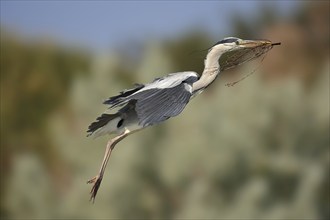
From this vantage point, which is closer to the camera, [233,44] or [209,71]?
[209,71]

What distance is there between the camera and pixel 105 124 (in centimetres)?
347

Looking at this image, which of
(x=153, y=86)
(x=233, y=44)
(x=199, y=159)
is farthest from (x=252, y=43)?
(x=199, y=159)

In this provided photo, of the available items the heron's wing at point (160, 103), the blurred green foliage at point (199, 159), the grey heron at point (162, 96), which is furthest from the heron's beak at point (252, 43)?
the blurred green foliage at point (199, 159)

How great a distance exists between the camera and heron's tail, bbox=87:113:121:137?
3.45 meters

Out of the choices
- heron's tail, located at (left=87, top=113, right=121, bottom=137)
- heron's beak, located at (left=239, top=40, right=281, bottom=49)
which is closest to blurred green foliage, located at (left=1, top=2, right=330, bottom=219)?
heron's beak, located at (left=239, top=40, right=281, bottom=49)

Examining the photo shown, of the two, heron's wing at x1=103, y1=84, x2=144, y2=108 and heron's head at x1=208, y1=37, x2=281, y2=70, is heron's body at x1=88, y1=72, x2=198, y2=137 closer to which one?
heron's wing at x1=103, y1=84, x2=144, y2=108

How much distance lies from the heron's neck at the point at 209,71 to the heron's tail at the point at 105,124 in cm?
27

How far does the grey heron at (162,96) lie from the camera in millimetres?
3143

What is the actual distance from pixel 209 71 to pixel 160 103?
0.38 metres

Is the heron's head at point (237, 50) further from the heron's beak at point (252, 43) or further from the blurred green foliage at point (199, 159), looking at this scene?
the blurred green foliage at point (199, 159)

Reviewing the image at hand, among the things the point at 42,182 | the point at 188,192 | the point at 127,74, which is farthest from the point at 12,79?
the point at 188,192

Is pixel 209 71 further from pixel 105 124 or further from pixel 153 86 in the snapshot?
pixel 105 124

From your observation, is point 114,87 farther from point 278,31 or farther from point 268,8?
point 268,8

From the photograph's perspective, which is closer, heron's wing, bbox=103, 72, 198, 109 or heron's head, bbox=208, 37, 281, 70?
heron's wing, bbox=103, 72, 198, 109
